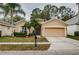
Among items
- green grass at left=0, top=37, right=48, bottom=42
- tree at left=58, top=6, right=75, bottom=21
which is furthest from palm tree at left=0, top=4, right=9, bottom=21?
tree at left=58, top=6, right=75, bottom=21

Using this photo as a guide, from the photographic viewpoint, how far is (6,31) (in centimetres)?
1365

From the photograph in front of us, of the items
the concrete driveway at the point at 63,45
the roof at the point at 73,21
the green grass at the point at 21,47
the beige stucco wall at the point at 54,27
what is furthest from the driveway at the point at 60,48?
the roof at the point at 73,21

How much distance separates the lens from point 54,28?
13570mm

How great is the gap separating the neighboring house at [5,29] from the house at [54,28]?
1.57 m

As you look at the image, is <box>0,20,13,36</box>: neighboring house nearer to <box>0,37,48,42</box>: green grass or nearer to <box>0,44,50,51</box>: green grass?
<box>0,37,48,42</box>: green grass

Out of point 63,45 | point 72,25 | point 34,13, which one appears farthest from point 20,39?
point 72,25

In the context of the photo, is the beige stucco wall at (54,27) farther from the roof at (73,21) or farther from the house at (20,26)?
the house at (20,26)

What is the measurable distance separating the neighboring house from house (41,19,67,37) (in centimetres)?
157

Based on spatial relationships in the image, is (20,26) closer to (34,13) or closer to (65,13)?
(34,13)

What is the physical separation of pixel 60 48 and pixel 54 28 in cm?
120

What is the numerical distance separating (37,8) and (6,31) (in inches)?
85.5
